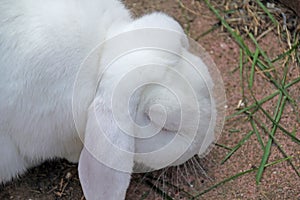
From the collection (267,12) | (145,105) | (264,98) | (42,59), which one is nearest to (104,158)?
(145,105)

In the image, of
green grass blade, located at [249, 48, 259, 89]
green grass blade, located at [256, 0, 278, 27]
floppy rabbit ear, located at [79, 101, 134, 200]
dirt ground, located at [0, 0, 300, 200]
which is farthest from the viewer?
green grass blade, located at [256, 0, 278, 27]

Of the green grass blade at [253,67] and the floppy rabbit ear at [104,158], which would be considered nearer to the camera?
the floppy rabbit ear at [104,158]

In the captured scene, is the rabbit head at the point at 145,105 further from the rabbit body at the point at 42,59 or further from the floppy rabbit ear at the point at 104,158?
the rabbit body at the point at 42,59

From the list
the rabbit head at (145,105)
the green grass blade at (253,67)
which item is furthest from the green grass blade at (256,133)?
the rabbit head at (145,105)

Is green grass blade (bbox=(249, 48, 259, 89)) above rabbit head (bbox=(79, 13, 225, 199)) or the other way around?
the other way around

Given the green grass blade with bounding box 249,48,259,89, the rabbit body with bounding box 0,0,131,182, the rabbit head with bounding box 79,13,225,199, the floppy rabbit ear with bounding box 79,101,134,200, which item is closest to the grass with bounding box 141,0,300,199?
the green grass blade with bounding box 249,48,259,89

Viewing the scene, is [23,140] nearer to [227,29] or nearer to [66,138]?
[66,138]

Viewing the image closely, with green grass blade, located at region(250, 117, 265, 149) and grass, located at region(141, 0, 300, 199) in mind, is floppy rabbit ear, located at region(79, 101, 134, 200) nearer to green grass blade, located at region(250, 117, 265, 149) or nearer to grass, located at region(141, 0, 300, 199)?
grass, located at region(141, 0, 300, 199)

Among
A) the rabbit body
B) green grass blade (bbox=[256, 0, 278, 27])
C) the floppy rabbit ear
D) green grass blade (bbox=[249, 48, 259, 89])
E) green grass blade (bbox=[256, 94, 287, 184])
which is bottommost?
green grass blade (bbox=[256, 94, 287, 184])
